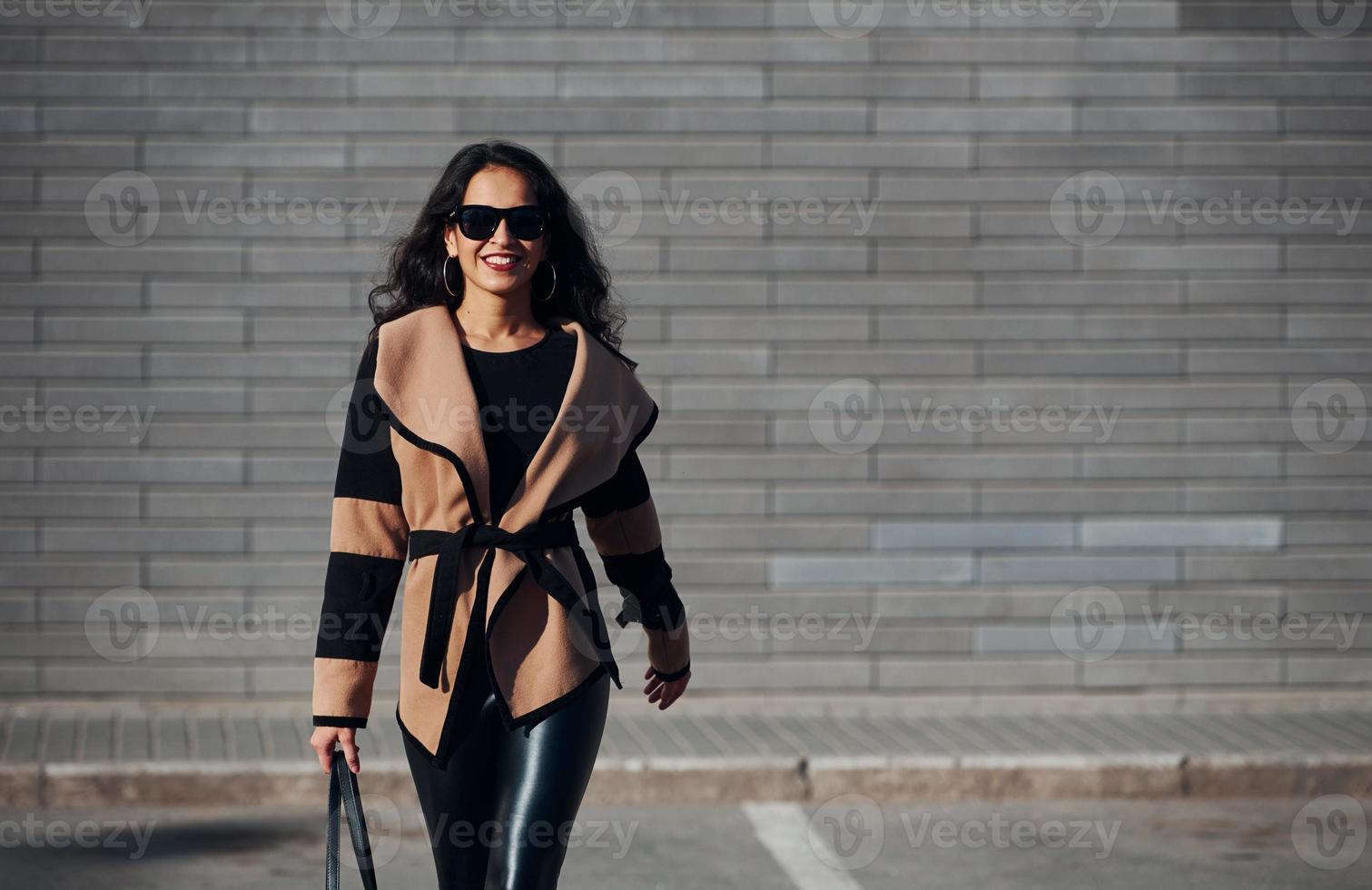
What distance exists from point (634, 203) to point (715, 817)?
2.97 meters

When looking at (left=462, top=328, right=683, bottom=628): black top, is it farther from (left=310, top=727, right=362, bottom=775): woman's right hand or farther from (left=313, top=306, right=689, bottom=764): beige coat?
(left=310, top=727, right=362, bottom=775): woman's right hand

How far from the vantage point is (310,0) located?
317 inches

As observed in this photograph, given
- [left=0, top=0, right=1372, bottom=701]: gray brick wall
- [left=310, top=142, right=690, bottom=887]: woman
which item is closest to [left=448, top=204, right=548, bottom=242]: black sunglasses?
[left=310, top=142, right=690, bottom=887]: woman

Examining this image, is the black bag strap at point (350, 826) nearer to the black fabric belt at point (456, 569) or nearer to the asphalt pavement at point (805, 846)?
the black fabric belt at point (456, 569)

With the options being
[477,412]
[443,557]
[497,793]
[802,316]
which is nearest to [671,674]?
[497,793]

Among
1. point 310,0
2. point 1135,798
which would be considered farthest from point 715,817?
point 310,0

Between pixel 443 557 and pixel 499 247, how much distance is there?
0.62 metres

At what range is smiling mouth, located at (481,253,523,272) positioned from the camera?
134 inches

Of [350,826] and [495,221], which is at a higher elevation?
[495,221]

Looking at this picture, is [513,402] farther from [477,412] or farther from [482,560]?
[482,560]

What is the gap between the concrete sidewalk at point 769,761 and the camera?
6.73 m

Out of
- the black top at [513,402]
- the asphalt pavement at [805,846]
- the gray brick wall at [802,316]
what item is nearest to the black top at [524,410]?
the black top at [513,402]

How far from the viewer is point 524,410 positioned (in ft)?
11.0

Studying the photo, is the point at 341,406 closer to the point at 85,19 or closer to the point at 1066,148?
the point at 85,19
